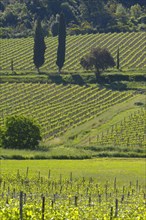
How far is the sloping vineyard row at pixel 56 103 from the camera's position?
3036 inches

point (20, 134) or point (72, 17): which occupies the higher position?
point (72, 17)

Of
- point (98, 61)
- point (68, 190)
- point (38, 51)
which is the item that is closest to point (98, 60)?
point (98, 61)

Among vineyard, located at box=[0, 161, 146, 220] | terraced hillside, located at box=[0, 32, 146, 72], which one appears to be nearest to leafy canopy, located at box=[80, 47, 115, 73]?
terraced hillside, located at box=[0, 32, 146, 72]

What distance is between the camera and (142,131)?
7044 centimetres

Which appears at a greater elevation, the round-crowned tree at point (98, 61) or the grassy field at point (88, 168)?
the round-crowned tree at point (98, 61)

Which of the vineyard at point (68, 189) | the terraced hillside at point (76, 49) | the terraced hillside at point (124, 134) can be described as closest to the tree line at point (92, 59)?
the terraced hillside at point (76, 49)

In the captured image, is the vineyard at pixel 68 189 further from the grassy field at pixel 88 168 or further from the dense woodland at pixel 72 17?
the dense woodland at pixel 72 17

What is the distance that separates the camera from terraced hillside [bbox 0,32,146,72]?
384 ft

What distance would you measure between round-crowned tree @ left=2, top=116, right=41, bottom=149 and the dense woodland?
92.3 m

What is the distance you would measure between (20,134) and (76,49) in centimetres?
7012

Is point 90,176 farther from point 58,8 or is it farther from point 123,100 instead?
point 58,8

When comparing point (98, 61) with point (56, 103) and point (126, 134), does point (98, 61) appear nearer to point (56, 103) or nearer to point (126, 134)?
point (56, 103)

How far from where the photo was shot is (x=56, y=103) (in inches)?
3406

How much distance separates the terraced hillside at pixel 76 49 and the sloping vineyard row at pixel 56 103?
17542mm
